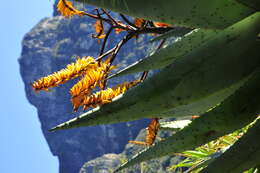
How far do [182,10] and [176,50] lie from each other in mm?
186

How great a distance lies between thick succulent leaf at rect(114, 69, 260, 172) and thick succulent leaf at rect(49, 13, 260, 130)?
0.02m

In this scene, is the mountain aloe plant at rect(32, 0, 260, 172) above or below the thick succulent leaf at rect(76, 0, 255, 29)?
below

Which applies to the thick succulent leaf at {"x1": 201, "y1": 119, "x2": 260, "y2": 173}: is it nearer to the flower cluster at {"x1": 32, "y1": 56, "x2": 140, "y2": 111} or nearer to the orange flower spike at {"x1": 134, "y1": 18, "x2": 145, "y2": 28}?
the flower cluster at {"x1": 32, "y1": 56, "x2": 140, "y2": 111}

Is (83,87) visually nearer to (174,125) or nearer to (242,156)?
(242,156)

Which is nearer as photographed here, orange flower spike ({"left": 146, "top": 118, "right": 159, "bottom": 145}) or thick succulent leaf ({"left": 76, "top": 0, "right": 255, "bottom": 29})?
thick succulent leaf ({"left": 76, "top": 0, "right": 255, "bottom": 29})

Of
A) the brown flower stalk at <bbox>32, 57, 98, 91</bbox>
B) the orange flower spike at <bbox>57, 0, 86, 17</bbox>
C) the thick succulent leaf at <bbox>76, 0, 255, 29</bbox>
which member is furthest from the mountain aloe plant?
the orange flower spike at <bbox>57, 0, 86, 17</bbox>

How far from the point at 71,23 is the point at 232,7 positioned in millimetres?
87521

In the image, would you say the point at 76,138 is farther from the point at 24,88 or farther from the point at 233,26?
the point at 233,26

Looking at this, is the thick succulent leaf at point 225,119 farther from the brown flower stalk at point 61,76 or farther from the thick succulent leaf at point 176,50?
the brown flower stalk at point 61,76

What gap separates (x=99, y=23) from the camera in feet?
4.34

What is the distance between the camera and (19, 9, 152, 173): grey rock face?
7369 centimetres

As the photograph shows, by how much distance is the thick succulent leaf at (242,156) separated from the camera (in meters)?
0.60

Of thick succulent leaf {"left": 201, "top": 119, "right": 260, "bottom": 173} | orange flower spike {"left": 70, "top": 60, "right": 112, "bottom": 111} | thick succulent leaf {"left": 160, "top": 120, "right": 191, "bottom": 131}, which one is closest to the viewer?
thick succulent leaf {"left": 201, "top": 119, "right": 260, "bottom": 173}

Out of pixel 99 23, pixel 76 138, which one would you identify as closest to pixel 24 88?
pixel 76 138
